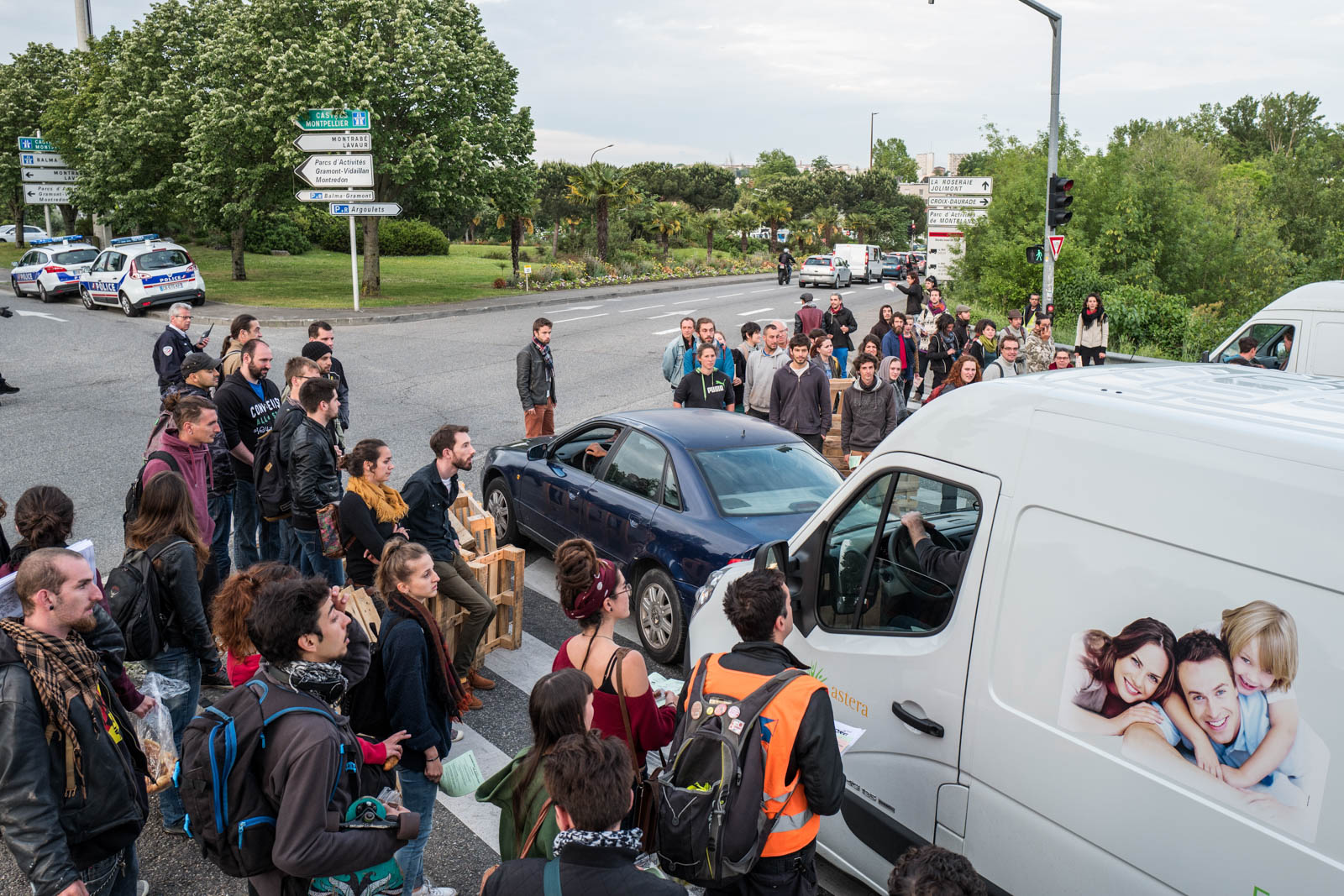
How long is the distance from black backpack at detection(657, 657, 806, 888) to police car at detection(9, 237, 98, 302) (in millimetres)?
30643

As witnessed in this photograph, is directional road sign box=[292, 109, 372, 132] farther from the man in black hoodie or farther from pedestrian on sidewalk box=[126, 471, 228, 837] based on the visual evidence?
pedestrian on sidewalk box=[126, 471, 228, 837]

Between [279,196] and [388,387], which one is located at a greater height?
[279,196]

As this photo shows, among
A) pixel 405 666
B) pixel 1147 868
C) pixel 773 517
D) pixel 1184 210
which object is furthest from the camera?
pixel 1184 210

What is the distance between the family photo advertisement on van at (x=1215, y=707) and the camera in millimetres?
2553

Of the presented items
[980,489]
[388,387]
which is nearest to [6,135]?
[388,387]

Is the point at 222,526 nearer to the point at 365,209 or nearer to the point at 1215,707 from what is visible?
the point at 1215,707

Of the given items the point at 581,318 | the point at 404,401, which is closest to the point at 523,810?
the point at 404,401

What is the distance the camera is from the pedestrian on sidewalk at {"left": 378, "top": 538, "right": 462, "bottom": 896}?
3896mm

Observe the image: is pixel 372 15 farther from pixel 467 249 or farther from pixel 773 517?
pixel 467 249

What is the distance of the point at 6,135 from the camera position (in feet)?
139

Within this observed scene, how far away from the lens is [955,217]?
98.2ft

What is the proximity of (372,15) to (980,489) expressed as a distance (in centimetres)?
2883

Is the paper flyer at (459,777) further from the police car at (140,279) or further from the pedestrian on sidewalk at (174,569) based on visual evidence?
the police car at (140,279)

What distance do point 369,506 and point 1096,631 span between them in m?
4.02
